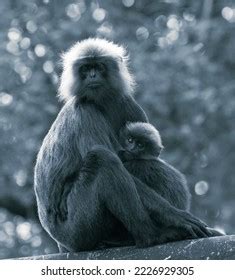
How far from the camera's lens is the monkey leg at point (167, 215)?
5.28m

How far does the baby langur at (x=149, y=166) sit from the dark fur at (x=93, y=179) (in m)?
0.11

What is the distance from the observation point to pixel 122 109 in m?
6.09

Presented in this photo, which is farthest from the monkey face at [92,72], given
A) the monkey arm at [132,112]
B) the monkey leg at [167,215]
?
the monkey leg at [167,215]

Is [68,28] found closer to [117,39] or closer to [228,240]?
[117,39]

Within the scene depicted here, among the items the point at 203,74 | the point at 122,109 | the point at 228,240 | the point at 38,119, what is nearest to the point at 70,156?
Answer: the point at 122,109

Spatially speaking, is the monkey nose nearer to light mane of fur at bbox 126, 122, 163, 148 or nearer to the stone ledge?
light mane of fur at bbox 126, 122, 163, 148

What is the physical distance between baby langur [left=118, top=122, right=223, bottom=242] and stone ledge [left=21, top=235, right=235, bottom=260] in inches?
14.9

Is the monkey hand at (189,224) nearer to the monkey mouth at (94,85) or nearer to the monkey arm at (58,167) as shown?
the monkey arm at (58,167)

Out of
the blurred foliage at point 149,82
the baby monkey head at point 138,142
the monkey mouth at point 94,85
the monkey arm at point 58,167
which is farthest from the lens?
the blurred foliage at point 149,82

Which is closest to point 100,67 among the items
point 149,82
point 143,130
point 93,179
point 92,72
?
point 92,72

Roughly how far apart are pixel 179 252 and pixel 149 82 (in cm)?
675

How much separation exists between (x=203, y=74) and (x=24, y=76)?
8.66ft

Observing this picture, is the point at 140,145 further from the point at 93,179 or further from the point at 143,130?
the point at 93,179

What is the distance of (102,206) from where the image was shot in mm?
5363
